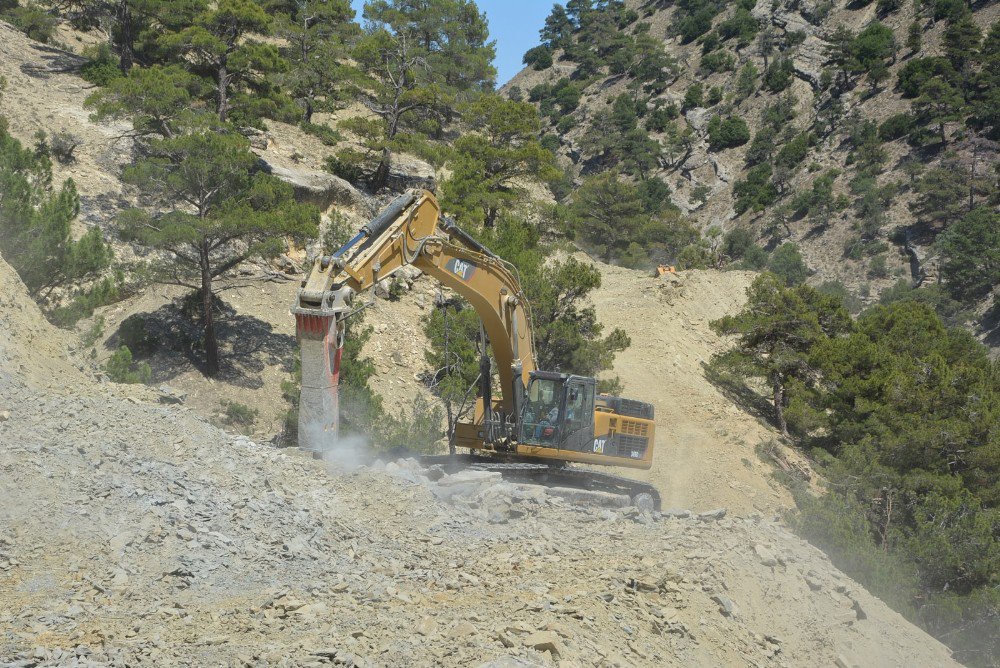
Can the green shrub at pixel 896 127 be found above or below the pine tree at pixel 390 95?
above

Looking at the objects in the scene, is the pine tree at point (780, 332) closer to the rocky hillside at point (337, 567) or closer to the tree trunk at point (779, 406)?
the tree trunk at point (779, 406)

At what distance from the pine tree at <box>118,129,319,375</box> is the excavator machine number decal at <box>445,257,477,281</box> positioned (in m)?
7.93

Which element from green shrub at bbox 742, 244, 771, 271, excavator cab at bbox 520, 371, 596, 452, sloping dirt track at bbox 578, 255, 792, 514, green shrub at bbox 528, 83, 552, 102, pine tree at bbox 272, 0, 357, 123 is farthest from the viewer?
green shrub at bbox 528, 83, 552, 102

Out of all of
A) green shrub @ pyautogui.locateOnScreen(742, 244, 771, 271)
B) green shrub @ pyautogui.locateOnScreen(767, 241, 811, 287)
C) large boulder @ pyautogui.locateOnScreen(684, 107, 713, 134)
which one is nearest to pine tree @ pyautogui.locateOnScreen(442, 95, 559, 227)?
green shrub @ pyautogui.locateOnScreen(742, 244, 771, 271)

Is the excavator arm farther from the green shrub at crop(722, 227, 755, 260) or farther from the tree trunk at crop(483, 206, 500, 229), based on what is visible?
the green shrub at crop(722, 227, 755, 260)

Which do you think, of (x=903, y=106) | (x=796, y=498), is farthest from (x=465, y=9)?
(x=796, y=498)

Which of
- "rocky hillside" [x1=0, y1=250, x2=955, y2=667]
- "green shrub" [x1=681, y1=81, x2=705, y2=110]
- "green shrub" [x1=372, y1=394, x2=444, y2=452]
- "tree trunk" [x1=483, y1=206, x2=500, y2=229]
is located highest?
"green shrub" [x1=681, y1=81, x2=705, y2=110]

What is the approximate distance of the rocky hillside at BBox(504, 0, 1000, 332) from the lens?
5753 cm

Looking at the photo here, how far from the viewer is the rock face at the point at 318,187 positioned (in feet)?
83.6

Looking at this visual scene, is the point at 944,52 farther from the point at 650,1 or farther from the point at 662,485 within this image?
the point at 662,485

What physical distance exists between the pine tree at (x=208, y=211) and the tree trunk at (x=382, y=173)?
9884 millimetres

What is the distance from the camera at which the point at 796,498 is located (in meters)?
17.8

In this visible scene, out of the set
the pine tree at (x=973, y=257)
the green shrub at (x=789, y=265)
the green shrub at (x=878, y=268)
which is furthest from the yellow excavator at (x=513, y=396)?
the green shrub at (x=878, y=268)

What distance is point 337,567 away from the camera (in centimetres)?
832
